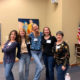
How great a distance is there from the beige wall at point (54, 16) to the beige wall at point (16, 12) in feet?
1.10

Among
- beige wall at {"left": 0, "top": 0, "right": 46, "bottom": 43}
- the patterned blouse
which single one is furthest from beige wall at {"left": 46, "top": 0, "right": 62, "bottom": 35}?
the patterned blouse

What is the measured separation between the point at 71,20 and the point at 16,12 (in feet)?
8.29

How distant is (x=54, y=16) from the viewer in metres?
6.25

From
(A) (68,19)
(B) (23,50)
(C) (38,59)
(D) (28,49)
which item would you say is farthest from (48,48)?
(A) (68,19)

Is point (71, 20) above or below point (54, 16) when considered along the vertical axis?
below

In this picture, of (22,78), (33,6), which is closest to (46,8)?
(33,6)

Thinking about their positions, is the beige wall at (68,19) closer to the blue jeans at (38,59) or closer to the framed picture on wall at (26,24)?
the framed picture on wall at (26,24)

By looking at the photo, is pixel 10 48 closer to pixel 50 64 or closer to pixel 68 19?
pixel 50 64

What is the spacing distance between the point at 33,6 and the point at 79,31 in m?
2.50

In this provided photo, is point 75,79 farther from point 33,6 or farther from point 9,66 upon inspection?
point 33,6

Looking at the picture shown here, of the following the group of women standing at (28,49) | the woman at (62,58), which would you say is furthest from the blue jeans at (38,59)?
the woman at (62,58)

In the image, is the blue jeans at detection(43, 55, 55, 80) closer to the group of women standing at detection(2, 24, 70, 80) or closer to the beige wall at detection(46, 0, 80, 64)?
the group of women standing at detection(2, 24, 70, 80)

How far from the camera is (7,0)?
659cm

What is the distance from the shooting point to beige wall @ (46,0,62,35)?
5.70 meters
